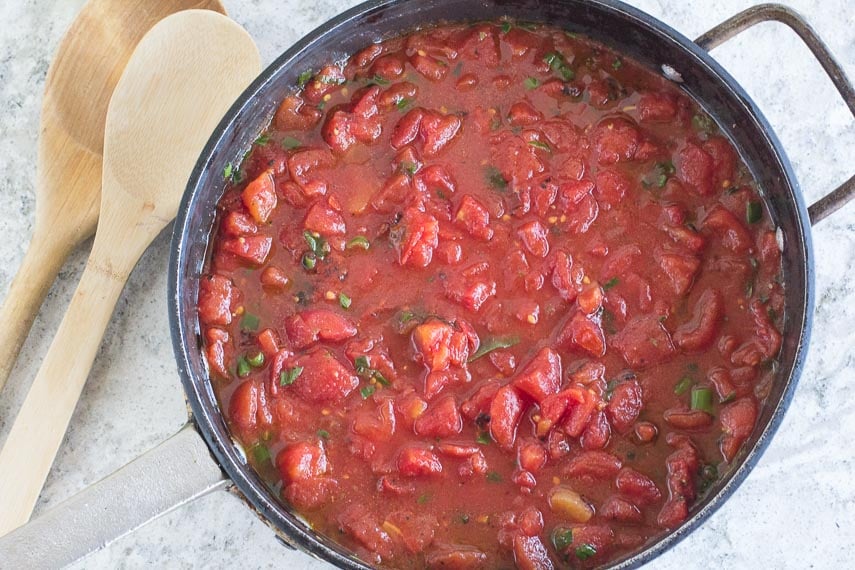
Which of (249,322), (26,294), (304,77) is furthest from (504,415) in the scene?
(26,294)

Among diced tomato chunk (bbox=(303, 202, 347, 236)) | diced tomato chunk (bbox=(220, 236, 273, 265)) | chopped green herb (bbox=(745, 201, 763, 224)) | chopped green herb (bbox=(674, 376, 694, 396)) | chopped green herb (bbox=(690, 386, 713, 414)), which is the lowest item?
chopped green herb (bbox=(690, 386, 713, 414))

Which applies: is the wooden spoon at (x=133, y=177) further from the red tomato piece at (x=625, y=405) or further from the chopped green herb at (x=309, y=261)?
the red tomato piece at (x=625, y=405)

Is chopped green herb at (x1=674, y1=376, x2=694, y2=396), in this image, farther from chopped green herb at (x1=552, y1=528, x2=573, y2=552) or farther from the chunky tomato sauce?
chopped green herb at (x1=552, y1=528, x2=573, y2=552)

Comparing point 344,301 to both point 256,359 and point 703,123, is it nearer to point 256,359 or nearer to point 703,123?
point 256,359

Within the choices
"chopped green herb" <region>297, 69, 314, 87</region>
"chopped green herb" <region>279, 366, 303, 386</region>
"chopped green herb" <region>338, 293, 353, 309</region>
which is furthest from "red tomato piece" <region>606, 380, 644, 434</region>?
"chopped green herb" <region>297, 69, 314, 87</region>

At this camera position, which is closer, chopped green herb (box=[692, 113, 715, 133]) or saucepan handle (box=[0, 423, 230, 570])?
saucepan handle (box=[0, 423, 230, 570])

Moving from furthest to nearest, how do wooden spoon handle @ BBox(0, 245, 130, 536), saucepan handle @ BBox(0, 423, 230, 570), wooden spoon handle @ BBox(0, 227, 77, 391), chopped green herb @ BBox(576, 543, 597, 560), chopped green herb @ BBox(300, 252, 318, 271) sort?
wooden spoon handle @ BBox(0, 227, 77, 391) < wooden spoon handle @ BBox(0, 245, 130, 536) < chopped green herb @ BBox(300, 252, 318, 271) < chopped green herb @ BBox(576, 543, 597, 560) < saucepan handle @ BBox(0, 423, 230, 570)

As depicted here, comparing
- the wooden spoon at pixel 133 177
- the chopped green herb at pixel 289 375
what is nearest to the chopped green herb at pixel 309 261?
the chopped green herb at pixel 289 375
